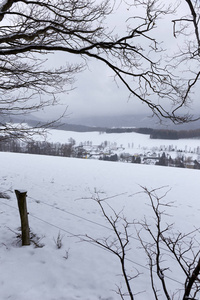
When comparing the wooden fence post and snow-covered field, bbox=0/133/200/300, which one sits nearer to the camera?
snow-covered field, bbox=0/133/200/300

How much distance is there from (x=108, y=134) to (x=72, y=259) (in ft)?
516

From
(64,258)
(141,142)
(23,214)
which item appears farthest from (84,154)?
(141,142)

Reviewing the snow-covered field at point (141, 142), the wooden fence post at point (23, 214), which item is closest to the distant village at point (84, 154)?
the wooden fence post at point (23, 214)

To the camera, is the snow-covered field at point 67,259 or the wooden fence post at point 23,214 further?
the wooden fence post at point 23,214

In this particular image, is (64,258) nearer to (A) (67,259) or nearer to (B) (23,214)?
(A) (67,259)

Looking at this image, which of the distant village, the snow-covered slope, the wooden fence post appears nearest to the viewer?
the snow-covered slope

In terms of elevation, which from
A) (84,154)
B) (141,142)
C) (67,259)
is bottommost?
(84,154)

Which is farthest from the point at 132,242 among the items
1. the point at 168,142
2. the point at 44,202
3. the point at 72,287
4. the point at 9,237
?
the point at 168,142

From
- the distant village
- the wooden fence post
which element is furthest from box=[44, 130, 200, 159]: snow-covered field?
the wooden fence post

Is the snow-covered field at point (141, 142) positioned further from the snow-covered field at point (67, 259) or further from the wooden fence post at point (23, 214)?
the wooden fence post at point (23, 214)

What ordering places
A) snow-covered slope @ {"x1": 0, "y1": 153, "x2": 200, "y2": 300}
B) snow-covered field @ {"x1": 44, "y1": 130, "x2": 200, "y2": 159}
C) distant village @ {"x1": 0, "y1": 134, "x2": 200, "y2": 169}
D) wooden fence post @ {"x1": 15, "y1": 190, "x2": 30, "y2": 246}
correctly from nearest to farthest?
snow-covered slope @ {"x1": 0, "y1": 153, "x2": 200, "y2": 300}
wooden fence post @ {"x1": 15, "y1": 190, "x2": 30, "y2": 246}
distant village @ {"x1": 0, "y1": 134, "x2": 200, "y2": 169}
snow-covered field @ {"x1": 44, "y1": 130, "x2": 200, "y2": 159}

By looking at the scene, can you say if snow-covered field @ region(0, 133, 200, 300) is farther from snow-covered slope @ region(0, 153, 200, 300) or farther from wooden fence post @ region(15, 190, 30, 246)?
wooden fence post @ region(15, 190, 30, 246)

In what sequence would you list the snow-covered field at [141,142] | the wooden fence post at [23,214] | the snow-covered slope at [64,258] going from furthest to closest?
the snow-covered field at [141,142], the wooden fence post at [23,214], the snow-covered slope at [64,258]

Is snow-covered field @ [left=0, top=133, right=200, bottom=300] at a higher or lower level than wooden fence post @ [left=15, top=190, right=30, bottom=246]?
lower
